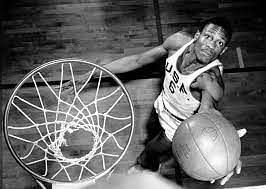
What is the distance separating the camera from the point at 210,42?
2.06m

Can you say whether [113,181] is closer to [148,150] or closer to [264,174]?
[148,150]

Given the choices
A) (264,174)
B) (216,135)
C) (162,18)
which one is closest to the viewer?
(216,135)

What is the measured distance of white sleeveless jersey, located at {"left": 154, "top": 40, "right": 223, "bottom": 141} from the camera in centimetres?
221

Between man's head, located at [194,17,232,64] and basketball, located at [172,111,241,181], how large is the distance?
0.93 ft

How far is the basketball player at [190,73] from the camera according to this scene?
6.78ft

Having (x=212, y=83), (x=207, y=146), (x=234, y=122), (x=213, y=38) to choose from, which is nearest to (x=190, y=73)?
(x=212, y=83)

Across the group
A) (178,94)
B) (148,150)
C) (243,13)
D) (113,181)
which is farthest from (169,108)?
(243,13)

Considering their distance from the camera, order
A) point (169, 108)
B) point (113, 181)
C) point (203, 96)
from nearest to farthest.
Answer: point (203, 96)
point (169, 108)
point (113, 181)

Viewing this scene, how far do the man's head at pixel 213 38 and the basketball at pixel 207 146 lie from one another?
284 millimetres

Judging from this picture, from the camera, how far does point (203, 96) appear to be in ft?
7.07

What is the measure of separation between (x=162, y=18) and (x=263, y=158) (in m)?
1.15

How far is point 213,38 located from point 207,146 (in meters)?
0.49

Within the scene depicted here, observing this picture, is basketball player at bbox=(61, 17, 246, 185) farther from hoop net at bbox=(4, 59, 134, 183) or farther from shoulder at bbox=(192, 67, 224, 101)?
hoop net at bbox=(4, 59, 134, 183)

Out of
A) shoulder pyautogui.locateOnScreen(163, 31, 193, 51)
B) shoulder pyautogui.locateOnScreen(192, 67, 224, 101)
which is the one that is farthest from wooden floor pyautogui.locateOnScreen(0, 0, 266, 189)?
shoulder pyautogui.locateOnScreen(192, 67, 224, 101)
